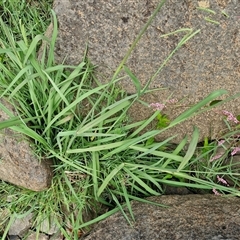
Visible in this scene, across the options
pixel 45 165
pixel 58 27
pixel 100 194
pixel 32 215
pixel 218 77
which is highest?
pixel 58 27

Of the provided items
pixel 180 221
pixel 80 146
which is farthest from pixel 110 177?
pixel 180 221

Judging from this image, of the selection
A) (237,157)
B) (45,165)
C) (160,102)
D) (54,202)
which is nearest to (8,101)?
(45,165)

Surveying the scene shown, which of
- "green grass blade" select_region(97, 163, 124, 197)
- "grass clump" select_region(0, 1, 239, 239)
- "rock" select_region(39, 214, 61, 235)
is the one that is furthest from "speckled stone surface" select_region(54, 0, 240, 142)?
"rock" select_region(39, 214, 61, 235)

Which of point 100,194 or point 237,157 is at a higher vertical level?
point 237,157

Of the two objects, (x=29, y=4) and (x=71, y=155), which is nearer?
(x=71, y=155)

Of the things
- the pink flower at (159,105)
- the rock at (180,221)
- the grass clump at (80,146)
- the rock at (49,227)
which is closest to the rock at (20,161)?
the grass clump at (80,146)

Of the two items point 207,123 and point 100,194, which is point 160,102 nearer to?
point 207,123
